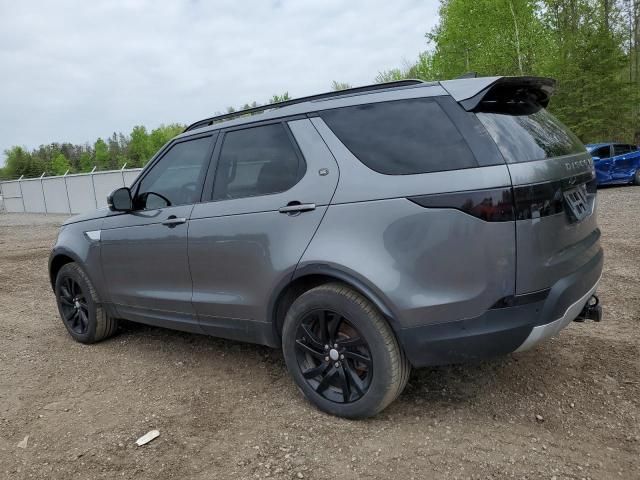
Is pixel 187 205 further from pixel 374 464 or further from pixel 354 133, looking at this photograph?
pixel 374 464

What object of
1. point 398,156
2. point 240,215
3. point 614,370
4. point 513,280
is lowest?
point 614,370

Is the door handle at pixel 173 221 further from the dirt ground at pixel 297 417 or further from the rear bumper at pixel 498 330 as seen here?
the rear bumper at pixel 498 330

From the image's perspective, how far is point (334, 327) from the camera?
2834 mm

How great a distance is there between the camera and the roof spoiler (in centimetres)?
250

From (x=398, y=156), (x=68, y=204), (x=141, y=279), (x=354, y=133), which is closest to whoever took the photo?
(x=398, y=156)

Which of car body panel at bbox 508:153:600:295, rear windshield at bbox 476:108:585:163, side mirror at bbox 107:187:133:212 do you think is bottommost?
car body panel at bbox 508:153:600:295

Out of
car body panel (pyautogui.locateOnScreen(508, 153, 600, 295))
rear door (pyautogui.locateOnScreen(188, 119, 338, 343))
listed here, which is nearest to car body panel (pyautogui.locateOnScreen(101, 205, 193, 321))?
rear door (pyautogui.locateOnScreen(188, 119, 338, 343))

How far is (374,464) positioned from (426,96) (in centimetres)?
190

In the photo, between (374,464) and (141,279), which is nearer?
(374,464)

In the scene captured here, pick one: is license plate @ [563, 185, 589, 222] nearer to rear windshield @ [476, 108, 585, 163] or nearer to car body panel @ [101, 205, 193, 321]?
rear windshield @ [476, 108, 585, 163]

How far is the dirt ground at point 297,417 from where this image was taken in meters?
2.49

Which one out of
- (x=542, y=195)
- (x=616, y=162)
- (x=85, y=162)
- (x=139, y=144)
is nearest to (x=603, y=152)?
(x=616, y=162)

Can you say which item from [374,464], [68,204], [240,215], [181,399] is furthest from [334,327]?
[68,204]

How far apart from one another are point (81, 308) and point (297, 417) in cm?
268
